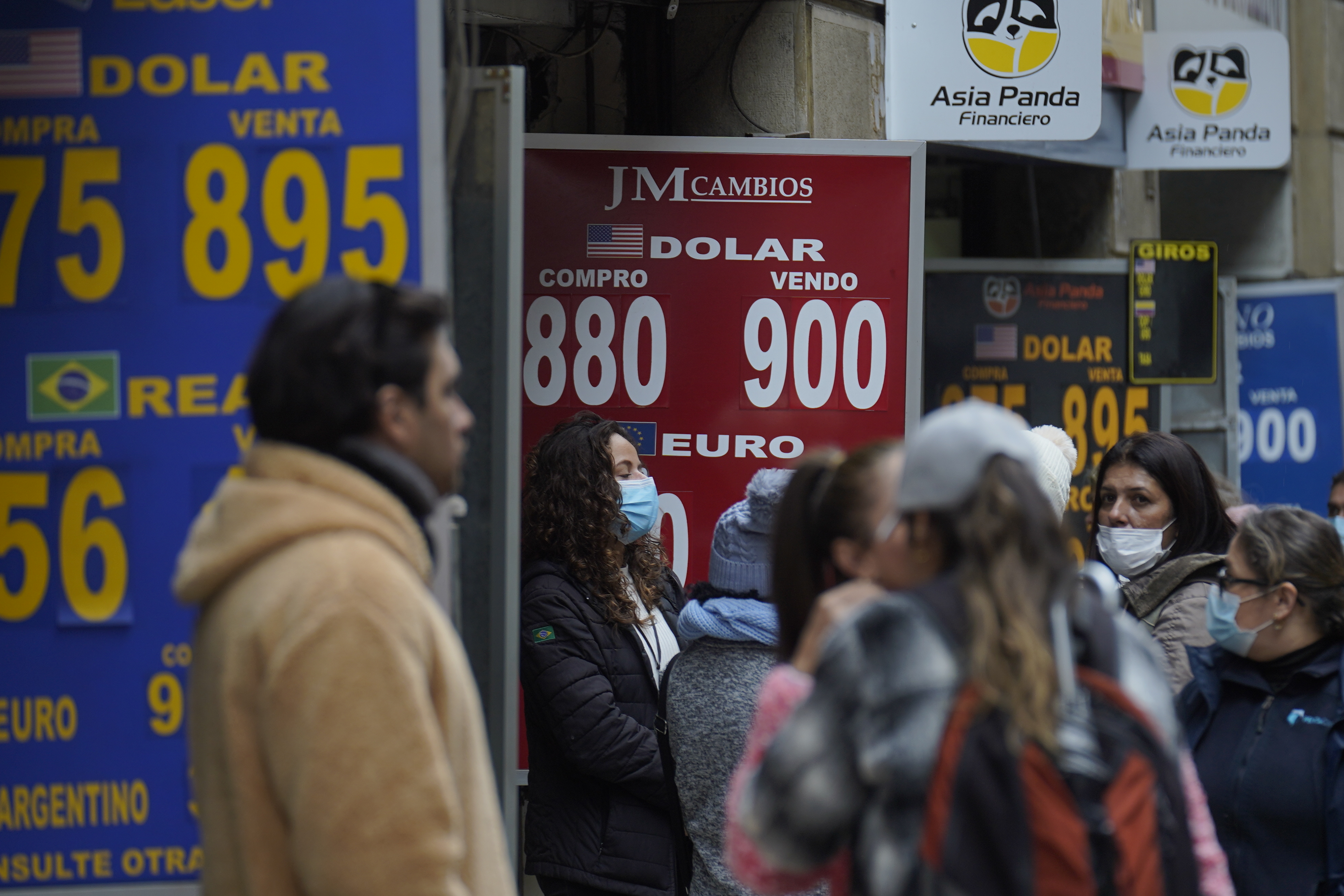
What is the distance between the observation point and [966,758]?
1759 mm

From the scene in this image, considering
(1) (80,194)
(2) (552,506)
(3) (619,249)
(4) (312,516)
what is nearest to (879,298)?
(3) (619,249)

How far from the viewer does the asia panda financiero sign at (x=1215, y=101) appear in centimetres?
801

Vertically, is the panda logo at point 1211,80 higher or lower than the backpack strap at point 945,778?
higher

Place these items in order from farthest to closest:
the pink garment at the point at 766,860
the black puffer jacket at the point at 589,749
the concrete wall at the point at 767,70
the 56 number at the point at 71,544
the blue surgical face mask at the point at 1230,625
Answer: the concrete wall at the point at 767,70
the black puffer jacket at the point at 589,749
the blue surgical face mask at the point at 1230,625
the 56 number at the point at 71,544
the pink garment at the point at 766,860

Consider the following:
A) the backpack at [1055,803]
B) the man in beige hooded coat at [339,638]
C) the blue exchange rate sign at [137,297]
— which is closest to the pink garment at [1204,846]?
the backpack at [1055,803]

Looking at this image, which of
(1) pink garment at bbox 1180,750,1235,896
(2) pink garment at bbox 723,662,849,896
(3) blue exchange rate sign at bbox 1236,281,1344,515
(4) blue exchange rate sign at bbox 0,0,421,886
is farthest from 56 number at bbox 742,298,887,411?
(3) blue exchange rate sign at bbox 1236,281,1344,515

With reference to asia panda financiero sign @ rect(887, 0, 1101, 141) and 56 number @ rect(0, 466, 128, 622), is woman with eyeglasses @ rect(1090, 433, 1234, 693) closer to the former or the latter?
asia panda financiero sign @ rect(887, 0, 1101, 141)

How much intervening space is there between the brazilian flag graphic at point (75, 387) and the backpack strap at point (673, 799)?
1.46 m

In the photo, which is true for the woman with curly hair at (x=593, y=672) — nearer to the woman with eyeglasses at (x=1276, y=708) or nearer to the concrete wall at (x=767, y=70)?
the woman with eyeglasses at (x=1276, y=708)

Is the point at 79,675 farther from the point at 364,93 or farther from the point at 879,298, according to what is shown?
the point at 879,298

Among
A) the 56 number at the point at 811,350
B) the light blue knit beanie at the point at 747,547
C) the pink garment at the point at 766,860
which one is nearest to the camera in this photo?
the pink garment at the point at 766,860

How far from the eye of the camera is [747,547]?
3404 millimetres

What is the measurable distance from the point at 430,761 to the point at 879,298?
10.9 ft

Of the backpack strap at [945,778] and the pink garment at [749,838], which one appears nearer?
the backpack strap at [945,778]
